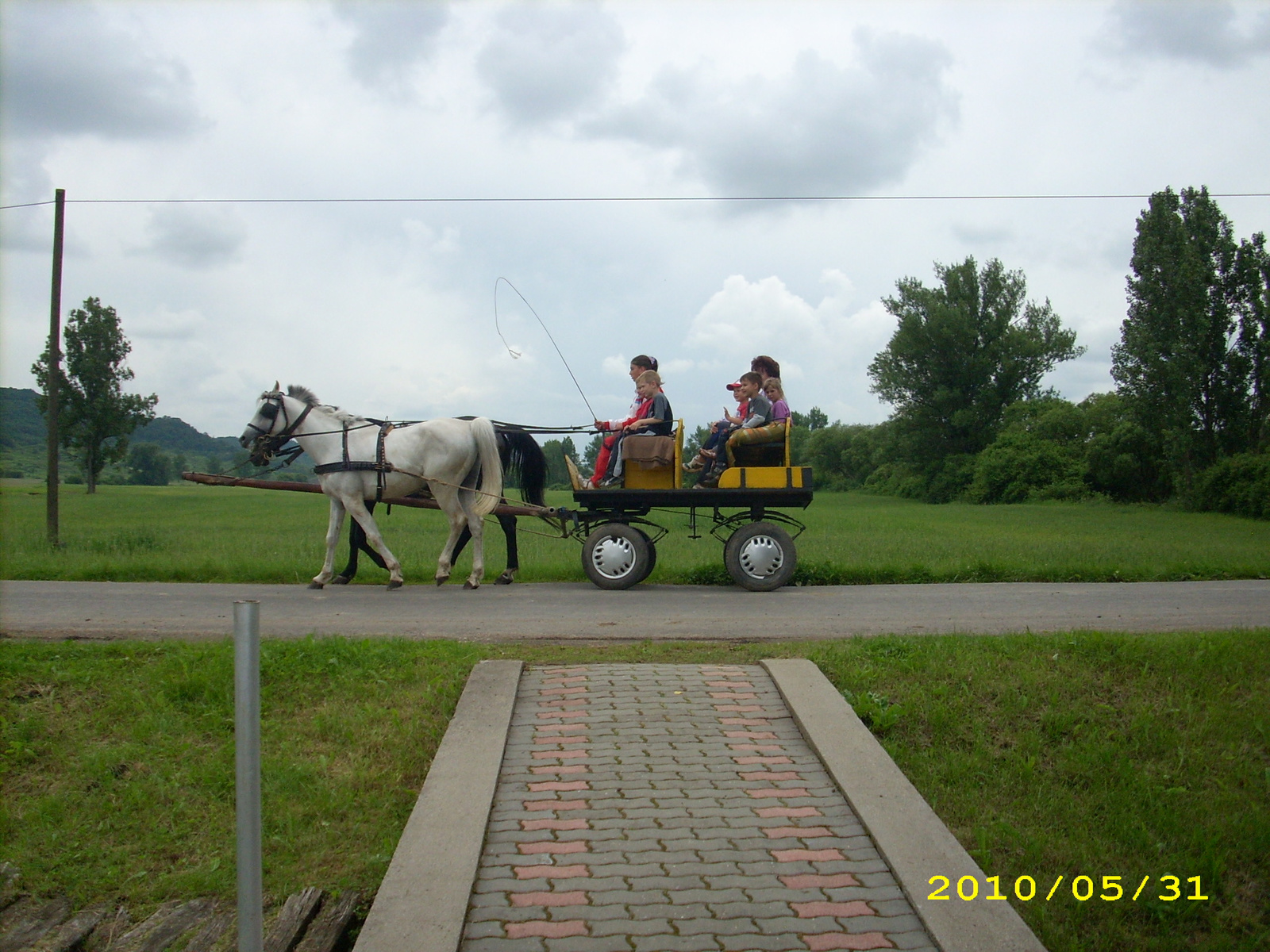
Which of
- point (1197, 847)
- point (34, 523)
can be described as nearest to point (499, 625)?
point (1197, 847)

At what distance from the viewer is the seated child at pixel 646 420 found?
10594 mm

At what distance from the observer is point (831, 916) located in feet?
13.0

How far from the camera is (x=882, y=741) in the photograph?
564 cm

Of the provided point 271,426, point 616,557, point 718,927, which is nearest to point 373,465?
point 271,426

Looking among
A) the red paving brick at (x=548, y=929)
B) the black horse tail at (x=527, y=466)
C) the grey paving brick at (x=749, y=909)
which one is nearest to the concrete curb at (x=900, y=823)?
the red paving brick at (x=548, y=929)

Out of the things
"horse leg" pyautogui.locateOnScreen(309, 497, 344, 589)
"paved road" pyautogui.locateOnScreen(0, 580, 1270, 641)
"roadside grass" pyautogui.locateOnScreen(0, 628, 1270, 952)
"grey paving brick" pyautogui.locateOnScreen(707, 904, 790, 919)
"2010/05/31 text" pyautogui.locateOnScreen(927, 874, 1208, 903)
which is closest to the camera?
"grey paving brick" pyautogui.locateOnScreen(707, 904, 790, 919)

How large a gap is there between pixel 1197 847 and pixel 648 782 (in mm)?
2613

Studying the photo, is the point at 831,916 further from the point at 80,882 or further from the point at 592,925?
the point at 80,882

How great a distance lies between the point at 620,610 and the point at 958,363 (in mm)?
55707

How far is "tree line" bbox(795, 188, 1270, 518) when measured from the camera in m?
38.2

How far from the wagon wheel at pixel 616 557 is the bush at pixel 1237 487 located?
29.7m

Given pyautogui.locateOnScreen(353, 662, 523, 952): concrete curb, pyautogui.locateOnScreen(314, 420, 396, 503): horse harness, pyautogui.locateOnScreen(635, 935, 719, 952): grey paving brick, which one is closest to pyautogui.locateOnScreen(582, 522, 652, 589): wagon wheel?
pyautogui.locateOnScreen(314, 420, 396, 503): horse harness

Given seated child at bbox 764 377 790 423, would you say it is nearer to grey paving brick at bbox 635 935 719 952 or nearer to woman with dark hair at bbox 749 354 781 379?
woman with dark hair at bbox 749 354 781 379

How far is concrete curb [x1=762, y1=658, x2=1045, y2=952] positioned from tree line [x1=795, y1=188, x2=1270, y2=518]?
110 feet
